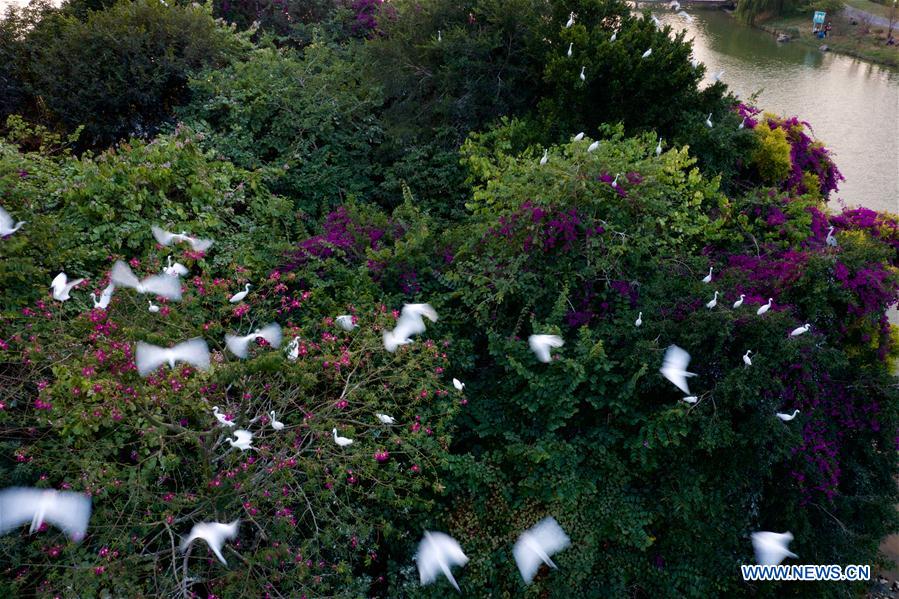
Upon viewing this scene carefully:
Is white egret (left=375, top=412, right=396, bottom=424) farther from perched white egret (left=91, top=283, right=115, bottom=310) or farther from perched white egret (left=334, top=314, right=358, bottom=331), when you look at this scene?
perched white egret (left=91, top=283, right=115, bottom=310)

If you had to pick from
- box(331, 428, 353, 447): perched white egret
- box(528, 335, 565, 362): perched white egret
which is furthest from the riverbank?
box(331, 428, 353, 447): perched white egret

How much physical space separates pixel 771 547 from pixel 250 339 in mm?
3220

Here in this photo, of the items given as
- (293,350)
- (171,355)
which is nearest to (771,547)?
(293,350)

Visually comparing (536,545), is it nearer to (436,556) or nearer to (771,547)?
(436,556)

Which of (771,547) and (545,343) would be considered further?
(545,343)

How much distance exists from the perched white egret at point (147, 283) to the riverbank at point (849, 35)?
1418cm

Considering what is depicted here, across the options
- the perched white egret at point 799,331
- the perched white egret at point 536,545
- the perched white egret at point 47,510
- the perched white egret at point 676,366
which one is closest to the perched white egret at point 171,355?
the perched white egret at point 47,510

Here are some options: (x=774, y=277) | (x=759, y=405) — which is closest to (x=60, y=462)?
(x=759, y=405)

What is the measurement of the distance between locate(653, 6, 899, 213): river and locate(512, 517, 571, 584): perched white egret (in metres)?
5.40

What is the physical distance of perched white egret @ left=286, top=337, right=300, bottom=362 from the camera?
129 inches

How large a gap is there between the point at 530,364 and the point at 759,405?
4.28 feet

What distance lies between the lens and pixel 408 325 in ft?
12.0

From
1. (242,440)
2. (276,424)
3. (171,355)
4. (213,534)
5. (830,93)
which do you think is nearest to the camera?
(213,534)

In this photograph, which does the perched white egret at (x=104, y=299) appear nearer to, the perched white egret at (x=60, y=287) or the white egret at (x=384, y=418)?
the perched white egret at (x=60, y=287)
